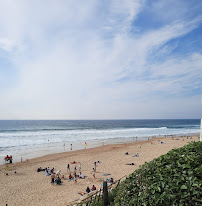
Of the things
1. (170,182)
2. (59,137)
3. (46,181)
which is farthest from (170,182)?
(59,137)

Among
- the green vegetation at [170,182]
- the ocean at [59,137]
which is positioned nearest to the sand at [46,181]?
the ocean at [59,137]

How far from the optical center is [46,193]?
12.9 m

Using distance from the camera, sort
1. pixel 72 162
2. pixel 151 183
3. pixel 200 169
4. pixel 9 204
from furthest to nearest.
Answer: pixel 72 162, pixel 9 204, pixel 151 183, pixel 200 169

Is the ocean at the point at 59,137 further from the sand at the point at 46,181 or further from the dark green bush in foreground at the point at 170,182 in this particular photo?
the dark green bush in foreground at the point at 170,182

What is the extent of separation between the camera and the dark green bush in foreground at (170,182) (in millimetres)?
2969

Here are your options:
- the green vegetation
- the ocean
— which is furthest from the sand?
the green vegetation

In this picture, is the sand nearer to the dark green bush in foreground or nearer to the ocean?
the ocean

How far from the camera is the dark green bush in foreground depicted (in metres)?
2.97

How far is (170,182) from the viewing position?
3.22 m

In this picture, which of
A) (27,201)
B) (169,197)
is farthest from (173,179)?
(27,201)

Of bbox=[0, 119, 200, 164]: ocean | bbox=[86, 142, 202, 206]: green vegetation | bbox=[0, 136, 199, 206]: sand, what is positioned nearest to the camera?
bbox=[86, 142, 202, 206]: green vegetation

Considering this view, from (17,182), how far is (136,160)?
531 inches

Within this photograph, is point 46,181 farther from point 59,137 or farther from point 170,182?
point 59,137

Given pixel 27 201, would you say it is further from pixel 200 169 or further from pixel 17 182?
pixel 200 169
